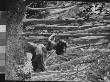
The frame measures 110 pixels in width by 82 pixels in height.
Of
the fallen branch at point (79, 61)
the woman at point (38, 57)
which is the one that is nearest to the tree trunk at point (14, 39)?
the woman at point (38, 57)

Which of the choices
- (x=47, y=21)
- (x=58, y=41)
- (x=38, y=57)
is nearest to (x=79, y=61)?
(x=58, y=41)

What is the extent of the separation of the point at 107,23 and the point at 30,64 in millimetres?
1033

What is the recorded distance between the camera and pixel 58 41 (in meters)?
2.91

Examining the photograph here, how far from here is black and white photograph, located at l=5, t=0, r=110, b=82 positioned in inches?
113

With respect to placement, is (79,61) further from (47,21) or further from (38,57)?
(47,21)

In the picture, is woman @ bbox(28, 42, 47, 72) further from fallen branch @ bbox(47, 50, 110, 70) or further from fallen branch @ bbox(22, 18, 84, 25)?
fallen branch @ bbox(22, 18, 84, 25)

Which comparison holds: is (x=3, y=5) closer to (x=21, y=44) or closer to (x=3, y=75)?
(x=21, y=44)

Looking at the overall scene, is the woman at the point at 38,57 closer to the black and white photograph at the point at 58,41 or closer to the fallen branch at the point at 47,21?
the black and white photograph at the point at 58,41

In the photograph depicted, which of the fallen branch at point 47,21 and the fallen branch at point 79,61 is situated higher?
the fallen branch at point 47,21

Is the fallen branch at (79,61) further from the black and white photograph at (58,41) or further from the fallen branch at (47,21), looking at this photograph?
the fallen branch at (47,21)

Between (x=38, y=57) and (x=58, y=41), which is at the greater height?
(x=58, y=41)

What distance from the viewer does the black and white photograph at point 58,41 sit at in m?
2.88

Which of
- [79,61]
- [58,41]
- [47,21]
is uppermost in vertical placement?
[47,21]

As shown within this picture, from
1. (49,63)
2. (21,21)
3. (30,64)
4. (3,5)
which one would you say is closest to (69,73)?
(49,63)
